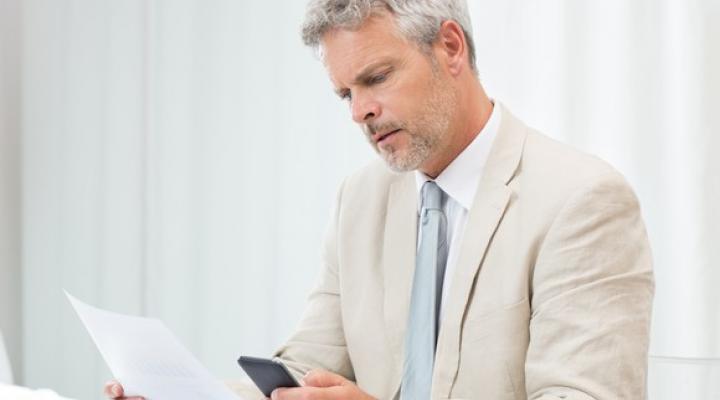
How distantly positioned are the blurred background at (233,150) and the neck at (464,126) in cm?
61

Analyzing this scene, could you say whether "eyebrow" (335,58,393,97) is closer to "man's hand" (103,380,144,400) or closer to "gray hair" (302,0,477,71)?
"gray hair" (302,0,477,71)

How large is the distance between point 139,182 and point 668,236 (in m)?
2.24

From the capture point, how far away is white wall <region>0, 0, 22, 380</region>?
4.61m

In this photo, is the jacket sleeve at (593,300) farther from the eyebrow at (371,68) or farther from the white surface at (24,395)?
the white surface at (24,395)

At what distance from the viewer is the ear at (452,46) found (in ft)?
6.40

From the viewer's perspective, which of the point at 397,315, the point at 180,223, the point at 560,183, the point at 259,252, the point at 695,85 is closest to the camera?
the point at 560,183

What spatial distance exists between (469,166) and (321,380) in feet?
1.65

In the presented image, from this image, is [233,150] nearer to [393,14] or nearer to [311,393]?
[393,14]

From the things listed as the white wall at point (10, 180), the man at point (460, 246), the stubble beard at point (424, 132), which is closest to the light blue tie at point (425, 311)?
the man at point (460, 246)

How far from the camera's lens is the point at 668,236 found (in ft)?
9.12

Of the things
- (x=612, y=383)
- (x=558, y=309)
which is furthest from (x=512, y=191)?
(x=612, y=383)

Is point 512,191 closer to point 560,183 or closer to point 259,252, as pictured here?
point 560,183

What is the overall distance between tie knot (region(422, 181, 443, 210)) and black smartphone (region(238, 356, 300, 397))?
466 mm

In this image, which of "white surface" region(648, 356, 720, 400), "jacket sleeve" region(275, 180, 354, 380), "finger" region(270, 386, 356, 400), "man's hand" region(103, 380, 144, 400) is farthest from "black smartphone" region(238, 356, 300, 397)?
"white surface" region(648, 356, 720, 400)
